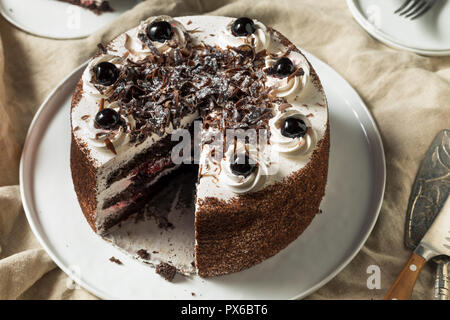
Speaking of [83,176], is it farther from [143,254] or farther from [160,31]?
[160,31]

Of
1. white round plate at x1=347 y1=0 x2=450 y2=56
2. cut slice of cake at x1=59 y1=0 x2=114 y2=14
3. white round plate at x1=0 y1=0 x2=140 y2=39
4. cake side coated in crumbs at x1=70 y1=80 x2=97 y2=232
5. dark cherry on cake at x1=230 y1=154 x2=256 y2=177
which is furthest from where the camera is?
cut slice of cake at x1=59 y1=0 x2=114 y2=14

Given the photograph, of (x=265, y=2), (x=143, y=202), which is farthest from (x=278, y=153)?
(x=265, y=2)

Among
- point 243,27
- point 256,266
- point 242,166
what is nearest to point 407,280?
point 256,266

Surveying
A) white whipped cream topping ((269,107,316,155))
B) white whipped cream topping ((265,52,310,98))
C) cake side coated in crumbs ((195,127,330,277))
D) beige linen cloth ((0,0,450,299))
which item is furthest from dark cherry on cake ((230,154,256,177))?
beige linen cloth ((0,0,450,299))

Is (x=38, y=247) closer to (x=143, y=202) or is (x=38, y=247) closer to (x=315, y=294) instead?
(x=143, y=202)

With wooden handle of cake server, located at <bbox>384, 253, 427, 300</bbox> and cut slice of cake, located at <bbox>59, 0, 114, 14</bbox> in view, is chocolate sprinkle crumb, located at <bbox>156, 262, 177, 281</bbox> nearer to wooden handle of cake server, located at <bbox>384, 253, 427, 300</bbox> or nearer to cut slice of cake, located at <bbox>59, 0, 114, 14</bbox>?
wooden handle of cake server, located at <bbox>384, 253, 427, 300</bbox>

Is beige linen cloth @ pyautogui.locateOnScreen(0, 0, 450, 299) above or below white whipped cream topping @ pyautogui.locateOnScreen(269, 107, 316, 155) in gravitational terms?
below

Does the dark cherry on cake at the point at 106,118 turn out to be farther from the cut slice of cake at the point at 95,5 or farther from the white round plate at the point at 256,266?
the cut slice of cake at the point at 95,5
